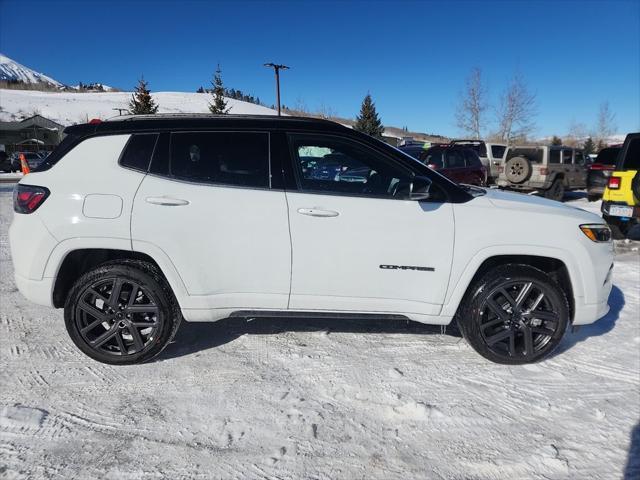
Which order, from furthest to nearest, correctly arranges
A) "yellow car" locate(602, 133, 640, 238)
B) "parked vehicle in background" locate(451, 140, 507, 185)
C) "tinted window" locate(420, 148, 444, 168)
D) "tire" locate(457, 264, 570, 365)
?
1. "parked vehicle in background" locate(451, 140, 507, 185)
2. "tinted window" locate(420, 148, 444, 168)
3. "yellow car" locate(602, 133, 640, 238)
4. "tire" locate(457, 264, 570, 365)

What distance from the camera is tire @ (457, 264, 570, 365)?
114 inches

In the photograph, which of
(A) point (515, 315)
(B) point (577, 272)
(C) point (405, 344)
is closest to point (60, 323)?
(C) point (405, 344)

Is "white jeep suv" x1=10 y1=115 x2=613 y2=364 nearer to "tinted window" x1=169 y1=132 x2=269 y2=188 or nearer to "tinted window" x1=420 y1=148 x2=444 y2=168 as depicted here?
"tinted window" x1=169 y1=132 x2=269 y2=188

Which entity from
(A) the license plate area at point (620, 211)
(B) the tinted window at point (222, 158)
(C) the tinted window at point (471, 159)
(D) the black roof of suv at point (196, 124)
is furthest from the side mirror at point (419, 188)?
(C) the tinted window at point (471, 159)

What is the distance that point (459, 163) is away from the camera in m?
12.7

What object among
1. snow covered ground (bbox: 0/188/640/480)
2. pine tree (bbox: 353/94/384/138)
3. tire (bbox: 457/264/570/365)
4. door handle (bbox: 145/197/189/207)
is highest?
pine tree (bbox: 353/94/384/138)

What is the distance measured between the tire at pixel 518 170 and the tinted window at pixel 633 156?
643 centimetres

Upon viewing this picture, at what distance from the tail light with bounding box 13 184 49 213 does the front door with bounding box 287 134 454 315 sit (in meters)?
1.74

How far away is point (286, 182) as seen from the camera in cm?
279

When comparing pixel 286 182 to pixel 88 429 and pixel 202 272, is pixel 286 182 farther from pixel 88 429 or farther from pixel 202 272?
pixel 88 429

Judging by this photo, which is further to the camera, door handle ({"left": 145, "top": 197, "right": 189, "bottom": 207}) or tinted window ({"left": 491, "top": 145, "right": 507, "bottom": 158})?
tinted window ({"left": 491, "top": 145, "right": 507, "bottom": 158})

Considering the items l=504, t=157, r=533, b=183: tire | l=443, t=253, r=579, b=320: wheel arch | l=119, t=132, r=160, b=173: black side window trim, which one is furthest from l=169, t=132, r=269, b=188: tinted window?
l=504, t=157, r=533, b=183: tire

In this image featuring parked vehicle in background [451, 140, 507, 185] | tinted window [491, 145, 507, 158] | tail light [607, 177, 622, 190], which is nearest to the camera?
tail light [607, 177, 622, 190]

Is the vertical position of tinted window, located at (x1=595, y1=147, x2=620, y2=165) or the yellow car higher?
tinted window, located at (x1=595, y1=147, x2=620, y2=165)
